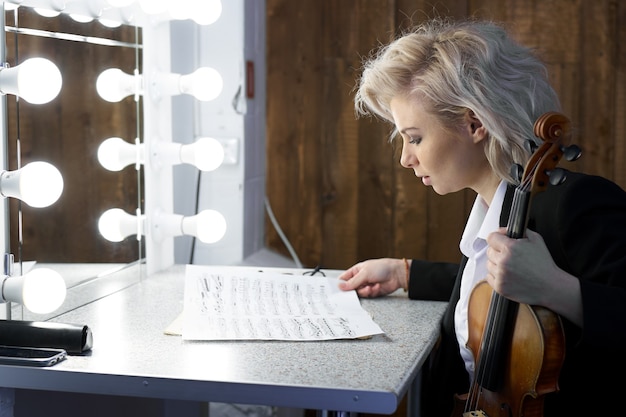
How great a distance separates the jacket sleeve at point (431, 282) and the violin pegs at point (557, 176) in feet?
1.67

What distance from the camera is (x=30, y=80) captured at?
112cm

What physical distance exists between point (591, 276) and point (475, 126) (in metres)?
0.31

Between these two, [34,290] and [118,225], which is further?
[118,225]

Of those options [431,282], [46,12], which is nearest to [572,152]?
[431,282]

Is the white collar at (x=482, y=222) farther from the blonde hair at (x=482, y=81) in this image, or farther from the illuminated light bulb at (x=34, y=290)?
the illuminated light bulb at (x=34, y=290)

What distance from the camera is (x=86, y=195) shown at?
1445 mm

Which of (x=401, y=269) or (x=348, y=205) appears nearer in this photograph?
Result: (x=401, y=269)

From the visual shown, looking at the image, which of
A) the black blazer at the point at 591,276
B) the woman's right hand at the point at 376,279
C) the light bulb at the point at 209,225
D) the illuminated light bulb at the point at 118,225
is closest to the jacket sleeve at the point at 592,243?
the black blazer at the point at 591,276

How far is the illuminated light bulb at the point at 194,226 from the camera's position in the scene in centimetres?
162

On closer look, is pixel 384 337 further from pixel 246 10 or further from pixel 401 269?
pixel 246 10

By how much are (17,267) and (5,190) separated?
0.13 metres

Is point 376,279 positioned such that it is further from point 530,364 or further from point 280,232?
point 280,232

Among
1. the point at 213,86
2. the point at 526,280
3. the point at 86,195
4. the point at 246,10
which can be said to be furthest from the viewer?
the point at 246,10

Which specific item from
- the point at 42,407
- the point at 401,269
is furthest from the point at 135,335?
the point at 401,269
